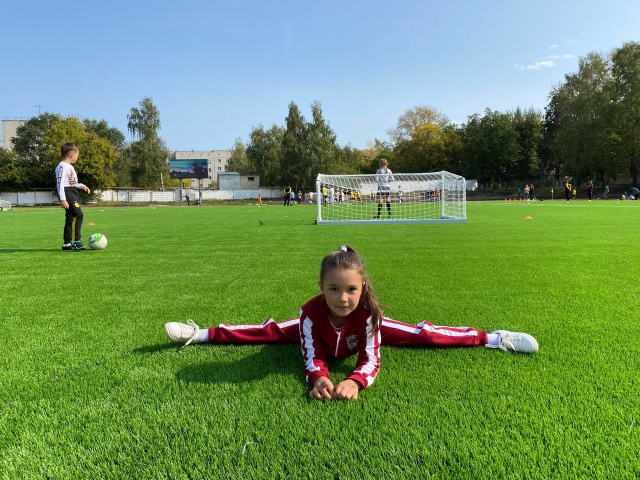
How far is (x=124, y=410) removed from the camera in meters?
2.16

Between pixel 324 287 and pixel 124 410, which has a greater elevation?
pixel 324 287

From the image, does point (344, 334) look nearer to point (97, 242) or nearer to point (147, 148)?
point (97, 242)

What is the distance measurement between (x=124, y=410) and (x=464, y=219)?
47.0 feet

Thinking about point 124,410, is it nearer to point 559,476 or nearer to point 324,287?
point 324,287

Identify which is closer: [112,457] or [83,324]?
[112,457]

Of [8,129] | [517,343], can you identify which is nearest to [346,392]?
[517,343]

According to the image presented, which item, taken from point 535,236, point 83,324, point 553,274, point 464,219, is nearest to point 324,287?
point 83,324

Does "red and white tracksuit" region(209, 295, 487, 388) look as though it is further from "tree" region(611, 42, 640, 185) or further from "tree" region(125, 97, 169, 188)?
"tree" region(125, 97, 169, 188)

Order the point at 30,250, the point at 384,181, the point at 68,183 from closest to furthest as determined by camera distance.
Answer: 1. the point at 68,183
2. the point at 30,250
3. the point at 384,181

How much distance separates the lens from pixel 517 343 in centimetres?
281

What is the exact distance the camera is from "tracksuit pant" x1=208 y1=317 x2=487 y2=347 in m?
2.90

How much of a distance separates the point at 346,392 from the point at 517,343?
1355 millimetres

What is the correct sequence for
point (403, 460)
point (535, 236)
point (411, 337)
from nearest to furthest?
point (403, 460), point (411, 337), point (535, 236)

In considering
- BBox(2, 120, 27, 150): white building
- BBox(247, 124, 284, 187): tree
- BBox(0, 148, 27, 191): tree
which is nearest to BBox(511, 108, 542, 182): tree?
BBox(247, 124, 284, 187): tree
